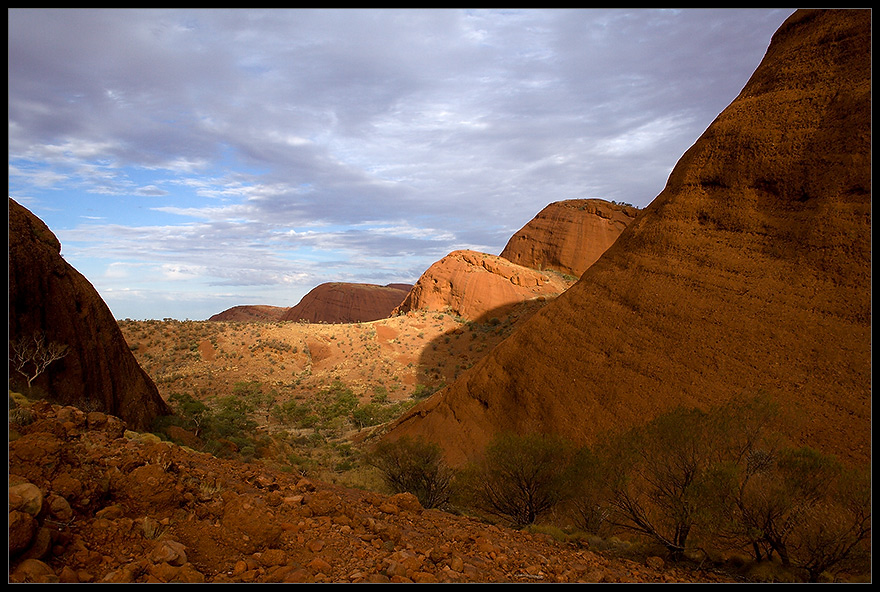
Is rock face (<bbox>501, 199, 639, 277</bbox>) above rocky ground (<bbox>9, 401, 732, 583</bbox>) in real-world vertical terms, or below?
above

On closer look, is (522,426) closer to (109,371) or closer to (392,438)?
(392,438)

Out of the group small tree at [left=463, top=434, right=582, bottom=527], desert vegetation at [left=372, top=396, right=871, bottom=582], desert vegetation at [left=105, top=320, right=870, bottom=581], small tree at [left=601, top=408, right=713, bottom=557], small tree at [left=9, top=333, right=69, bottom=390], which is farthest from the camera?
small tree at [left=9, top=333, right=69, bottom=390]

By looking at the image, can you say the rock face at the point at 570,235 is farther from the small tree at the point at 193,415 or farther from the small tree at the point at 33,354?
the small tree at the point at 33,354

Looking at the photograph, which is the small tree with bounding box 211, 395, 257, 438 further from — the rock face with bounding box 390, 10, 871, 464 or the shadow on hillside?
the shadow on hillside

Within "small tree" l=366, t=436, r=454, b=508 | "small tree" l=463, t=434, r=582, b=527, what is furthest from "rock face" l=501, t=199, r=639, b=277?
"small tree" l=463, t=434, r=582, b=527

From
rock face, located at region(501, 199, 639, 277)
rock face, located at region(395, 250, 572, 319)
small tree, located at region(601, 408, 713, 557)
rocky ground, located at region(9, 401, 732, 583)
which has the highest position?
rock face, located at region(501, 199, 639, 277)

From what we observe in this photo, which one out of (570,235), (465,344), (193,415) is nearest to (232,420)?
(193,415)
